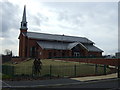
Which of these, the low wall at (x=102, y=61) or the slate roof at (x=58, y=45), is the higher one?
the slate roof at (x=58, y=45)

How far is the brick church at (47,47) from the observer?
6086cm

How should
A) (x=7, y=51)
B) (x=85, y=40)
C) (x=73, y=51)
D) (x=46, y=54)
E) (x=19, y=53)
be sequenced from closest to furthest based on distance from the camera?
(x=46, y=54) → (x=73, y=51) → (x=19, y=53) → (x=85, y=40) → (x=7, y=51)

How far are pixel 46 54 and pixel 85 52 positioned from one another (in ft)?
40.8

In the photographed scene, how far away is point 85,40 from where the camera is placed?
2904 inches

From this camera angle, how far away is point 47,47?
197 ft

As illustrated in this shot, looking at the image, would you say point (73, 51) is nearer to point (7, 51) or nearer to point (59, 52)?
point (59, 52)

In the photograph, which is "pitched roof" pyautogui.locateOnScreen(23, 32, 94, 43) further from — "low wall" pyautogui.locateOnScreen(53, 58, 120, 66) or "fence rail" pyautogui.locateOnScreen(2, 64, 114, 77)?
"fence rail" pyautogui.locateOnScreen(2, 64, 114, 77)

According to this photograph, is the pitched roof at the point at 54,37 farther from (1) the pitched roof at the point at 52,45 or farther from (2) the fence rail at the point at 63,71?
(2) the fence rail at the point at 63,71

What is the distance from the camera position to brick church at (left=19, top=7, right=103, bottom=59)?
200 feet

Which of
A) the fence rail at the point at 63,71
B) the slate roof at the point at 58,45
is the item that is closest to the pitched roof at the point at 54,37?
the slate roof at the point at 58,45

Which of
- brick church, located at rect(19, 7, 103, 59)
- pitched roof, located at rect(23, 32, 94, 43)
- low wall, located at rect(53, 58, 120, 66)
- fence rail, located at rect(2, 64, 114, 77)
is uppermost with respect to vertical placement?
pitched roof, located at rect(23, 32, 94, 43)

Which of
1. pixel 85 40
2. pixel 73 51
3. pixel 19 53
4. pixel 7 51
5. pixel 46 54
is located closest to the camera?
pixel 46 54

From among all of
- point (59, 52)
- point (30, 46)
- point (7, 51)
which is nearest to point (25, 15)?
point (30, 46)

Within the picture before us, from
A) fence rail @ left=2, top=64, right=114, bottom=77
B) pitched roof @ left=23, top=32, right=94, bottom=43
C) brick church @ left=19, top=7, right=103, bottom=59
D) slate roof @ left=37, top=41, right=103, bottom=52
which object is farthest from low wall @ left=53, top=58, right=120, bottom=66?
pitched roof @ left=23, top=32, right=94, bottom=43
